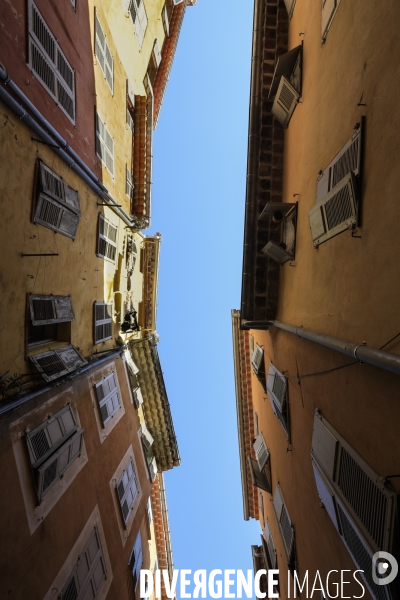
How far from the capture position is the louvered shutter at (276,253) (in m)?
10.2

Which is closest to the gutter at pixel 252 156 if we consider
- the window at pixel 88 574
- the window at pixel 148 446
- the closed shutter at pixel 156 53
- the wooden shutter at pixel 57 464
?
the wooden shutter at pixel 57 464

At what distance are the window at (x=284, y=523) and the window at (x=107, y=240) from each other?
975cm

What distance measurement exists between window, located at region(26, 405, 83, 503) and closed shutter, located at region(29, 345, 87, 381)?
90 cm

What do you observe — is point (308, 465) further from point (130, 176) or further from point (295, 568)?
point (130, 176)

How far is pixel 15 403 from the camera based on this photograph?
6.33m

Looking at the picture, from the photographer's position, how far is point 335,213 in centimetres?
665

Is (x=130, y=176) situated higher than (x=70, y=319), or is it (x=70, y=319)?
(x=130, y=176)

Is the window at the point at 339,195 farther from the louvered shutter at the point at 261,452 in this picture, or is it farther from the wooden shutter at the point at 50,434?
the louvered shutter at the point at 261,452

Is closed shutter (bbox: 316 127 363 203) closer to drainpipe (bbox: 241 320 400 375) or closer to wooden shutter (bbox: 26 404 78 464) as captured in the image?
drainpipe (bbox: 241 320 400 375)

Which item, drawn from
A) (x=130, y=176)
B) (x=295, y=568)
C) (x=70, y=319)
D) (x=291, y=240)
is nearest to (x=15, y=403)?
(x=70, y=319)

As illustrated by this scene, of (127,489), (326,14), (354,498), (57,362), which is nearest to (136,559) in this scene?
(127,489)

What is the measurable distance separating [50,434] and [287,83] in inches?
413

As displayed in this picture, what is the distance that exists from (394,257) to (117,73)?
503 inches

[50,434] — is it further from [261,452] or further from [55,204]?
[261,452]
